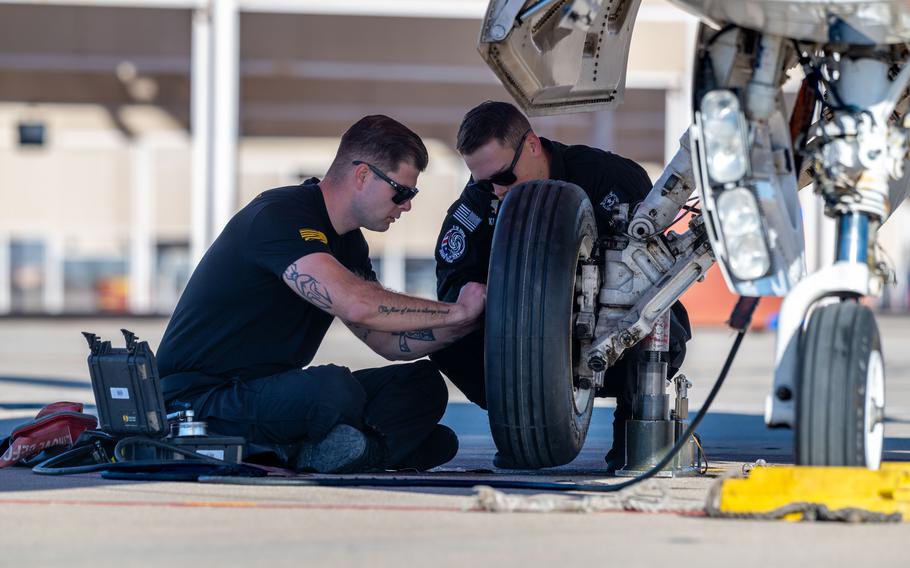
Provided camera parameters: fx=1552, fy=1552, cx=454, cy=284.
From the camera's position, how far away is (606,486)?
436 centimetres

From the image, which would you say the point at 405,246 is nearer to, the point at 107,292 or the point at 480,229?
the point at 107,292

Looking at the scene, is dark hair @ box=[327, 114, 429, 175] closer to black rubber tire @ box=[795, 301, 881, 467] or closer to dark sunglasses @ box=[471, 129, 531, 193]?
dark sunglasses @ box=[471, 129, 531, 193]

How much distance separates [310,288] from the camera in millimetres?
4816

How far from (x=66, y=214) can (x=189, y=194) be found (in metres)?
2.12

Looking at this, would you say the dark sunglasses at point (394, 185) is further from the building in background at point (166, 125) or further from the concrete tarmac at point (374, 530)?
the building in background at point (166, 125)

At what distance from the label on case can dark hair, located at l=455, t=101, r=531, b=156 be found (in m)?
1.57

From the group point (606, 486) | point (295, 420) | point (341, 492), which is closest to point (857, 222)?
point (606, 486)

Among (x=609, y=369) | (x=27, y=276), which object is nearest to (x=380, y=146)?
(x=609, y=369)

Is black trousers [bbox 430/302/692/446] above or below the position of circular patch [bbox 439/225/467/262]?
below

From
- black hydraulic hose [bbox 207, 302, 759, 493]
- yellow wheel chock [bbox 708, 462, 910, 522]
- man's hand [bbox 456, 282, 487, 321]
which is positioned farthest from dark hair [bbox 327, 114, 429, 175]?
yellow wheel chock [bbox 708, 462, 910, 522]

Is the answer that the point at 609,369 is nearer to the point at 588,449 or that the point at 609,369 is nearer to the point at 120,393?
the point at 588,449

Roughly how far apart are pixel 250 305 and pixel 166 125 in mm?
21256

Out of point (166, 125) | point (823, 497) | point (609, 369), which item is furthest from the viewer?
point (166, 125)

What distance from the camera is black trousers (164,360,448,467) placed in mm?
4809
